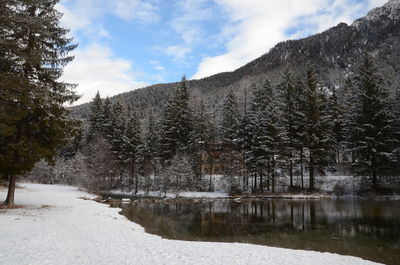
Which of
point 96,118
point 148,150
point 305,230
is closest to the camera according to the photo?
point 305,230

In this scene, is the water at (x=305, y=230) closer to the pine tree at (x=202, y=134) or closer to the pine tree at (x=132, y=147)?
the pine tree at (x=202, y=134)

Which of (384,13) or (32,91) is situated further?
(384,13)

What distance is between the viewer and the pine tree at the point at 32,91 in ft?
46.3

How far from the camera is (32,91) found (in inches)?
591

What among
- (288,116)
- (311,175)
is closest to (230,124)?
(288,116)

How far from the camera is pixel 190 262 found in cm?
891

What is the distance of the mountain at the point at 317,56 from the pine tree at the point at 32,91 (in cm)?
10282

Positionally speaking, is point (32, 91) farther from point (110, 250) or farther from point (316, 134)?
point (316, 134)

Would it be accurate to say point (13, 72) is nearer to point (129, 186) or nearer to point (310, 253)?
point (310, 253)

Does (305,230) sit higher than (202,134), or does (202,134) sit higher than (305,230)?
(202,134)

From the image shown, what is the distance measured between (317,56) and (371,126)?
12353 centimetres

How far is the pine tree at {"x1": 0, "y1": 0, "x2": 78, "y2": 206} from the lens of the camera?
46.3 feet

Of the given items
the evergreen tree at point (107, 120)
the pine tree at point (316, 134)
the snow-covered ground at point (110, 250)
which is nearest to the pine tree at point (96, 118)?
the evergreen tree at point (107, 120)

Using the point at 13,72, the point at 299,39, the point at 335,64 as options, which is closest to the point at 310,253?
the point at 13,72
